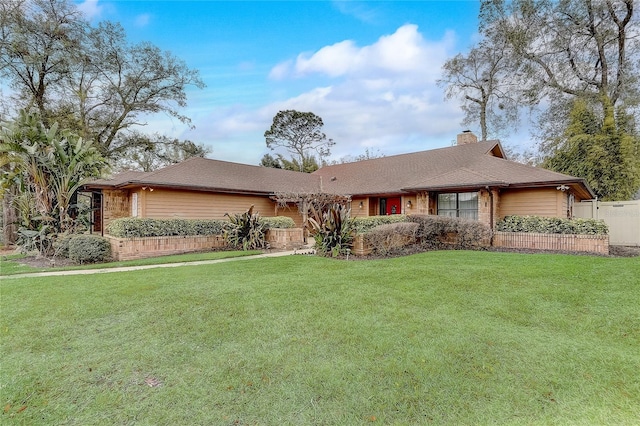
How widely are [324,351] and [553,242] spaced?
10835 mm

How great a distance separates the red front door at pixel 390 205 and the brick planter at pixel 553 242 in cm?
620

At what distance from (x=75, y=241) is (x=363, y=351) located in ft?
35.1

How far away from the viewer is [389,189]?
17391mm

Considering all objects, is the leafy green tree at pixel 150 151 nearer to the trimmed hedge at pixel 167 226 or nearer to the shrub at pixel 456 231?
the trimmed hedge at pixel 167 226

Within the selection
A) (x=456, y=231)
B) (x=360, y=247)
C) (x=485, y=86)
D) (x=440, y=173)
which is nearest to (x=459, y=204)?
(x=440, y=173)

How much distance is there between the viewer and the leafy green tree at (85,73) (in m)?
15.7

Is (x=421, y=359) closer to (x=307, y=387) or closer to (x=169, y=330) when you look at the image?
(x=307, y=387)

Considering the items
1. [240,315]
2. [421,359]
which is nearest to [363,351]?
[421,359]

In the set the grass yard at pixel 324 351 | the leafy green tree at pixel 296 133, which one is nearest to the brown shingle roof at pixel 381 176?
the grass yard at pixel 324 351

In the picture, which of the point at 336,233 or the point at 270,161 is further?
the point at 270,161

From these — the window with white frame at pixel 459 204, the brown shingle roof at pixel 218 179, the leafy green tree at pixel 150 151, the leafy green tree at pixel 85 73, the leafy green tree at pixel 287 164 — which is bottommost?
the window with white frame at pixel 459 204

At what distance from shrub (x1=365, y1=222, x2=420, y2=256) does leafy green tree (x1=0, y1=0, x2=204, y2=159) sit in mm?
17264

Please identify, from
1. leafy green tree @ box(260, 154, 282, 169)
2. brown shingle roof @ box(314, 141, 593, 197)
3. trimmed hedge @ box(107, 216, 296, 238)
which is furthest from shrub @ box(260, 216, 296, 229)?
leafy green tree @ box(260, 154, 282, 169)

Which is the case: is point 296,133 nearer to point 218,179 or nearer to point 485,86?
point 485,86
